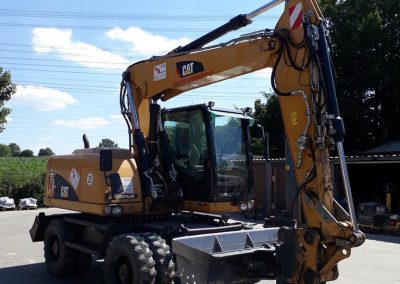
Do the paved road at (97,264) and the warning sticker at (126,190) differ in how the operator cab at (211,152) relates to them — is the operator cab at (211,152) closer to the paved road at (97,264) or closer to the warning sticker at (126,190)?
the warning sticker at (126,190)

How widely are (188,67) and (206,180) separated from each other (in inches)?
68.0

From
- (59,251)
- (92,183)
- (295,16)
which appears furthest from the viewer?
(59,251)

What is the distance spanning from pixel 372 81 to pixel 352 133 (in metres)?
3.26

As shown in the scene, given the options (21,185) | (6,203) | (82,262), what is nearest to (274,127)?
(21,185)

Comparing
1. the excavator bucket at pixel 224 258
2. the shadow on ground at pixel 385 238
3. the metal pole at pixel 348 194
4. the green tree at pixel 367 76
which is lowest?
the shadow on ground at pixel 385 238

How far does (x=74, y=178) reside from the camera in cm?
847

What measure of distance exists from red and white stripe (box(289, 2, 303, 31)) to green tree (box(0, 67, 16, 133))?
2213 centimetres

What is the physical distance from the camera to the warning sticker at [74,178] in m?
8.36

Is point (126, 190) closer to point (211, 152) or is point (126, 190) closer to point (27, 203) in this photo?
point (211, 152)

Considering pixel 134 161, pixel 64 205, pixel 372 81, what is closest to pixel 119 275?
pixel 134 161

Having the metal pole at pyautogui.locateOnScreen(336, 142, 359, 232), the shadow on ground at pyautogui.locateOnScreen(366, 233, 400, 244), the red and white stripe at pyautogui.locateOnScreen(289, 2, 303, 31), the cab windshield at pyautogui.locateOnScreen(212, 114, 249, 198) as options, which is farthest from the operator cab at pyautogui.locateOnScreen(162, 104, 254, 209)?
the shadow on ground at pyautogui.locateOnScreen(366, 233, 400, 244)

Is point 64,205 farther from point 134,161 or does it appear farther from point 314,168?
point 314,168

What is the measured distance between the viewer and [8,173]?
2484 centimetres

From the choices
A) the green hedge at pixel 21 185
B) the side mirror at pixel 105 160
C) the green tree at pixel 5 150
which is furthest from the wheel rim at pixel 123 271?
the green tree at pixel 5 150
